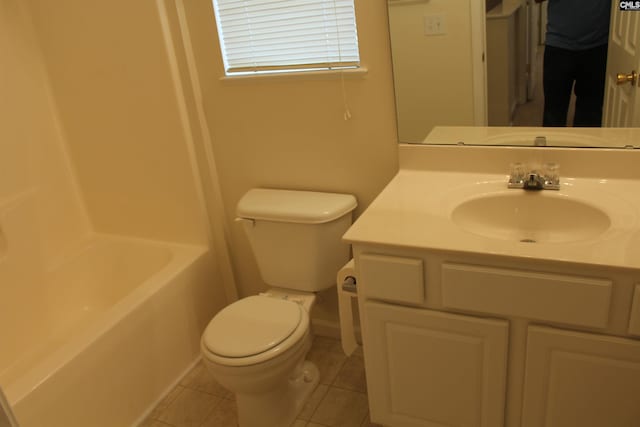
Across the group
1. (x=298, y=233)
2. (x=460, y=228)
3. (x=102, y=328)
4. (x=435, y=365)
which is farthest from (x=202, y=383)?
(x=460, y=228)

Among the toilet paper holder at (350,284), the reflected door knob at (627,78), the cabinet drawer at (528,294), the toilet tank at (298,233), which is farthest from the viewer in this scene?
the toilet tank at (298,233)

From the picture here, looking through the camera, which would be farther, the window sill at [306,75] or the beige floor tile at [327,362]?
the beige floor tile at [327,362]

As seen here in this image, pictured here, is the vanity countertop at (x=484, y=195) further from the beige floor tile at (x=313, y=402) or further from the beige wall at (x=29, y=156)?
the beige wall at (x=29, y=156)

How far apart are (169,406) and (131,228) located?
2.77 feet

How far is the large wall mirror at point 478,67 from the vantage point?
166cm

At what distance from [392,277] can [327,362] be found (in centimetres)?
92

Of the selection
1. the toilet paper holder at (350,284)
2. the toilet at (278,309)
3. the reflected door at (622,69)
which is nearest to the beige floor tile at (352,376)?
the toilet at (278,309)

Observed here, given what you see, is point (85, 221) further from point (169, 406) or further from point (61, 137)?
point (169, 406)

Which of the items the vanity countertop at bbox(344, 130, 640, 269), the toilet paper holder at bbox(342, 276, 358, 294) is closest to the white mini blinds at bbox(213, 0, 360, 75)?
the vanity countertop at bbox(344, 130, 640, 269)

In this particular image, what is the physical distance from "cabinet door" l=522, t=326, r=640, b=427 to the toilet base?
88 centimetres

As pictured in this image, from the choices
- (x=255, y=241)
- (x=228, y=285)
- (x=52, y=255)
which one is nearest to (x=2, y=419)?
(x=255, y=241)

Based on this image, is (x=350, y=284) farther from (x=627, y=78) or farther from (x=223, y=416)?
(x=627, y=78)

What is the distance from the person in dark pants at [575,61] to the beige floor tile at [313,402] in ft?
4.15

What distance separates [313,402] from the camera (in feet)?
6.92
